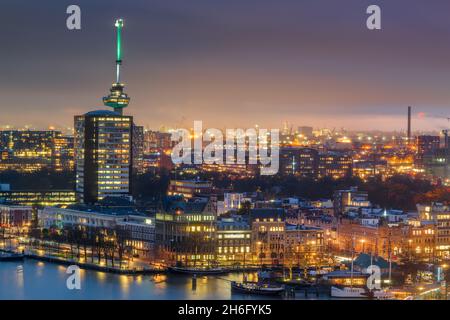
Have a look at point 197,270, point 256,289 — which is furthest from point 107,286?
point 197,270

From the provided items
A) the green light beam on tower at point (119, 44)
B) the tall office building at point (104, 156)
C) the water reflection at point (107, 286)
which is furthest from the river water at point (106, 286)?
the green light beam on tower at point (119, 44)

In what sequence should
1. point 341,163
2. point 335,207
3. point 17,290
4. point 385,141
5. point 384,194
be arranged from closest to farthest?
point 17,290 < point 335,207 < point 384,194 < point 341,163 < point 385,141

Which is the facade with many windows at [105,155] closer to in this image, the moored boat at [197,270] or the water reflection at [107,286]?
the water reflection at [107,286]

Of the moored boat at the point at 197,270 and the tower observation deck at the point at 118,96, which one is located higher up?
the tower observation deck at the point at 118,96

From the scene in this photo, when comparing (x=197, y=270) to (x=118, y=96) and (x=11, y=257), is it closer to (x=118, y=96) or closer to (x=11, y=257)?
(x=11, y=257)

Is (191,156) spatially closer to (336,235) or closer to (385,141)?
(336,235)

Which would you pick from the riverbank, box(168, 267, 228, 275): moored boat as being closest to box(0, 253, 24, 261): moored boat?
the riverbank

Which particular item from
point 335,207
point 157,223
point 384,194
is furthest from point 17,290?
point 384,194
